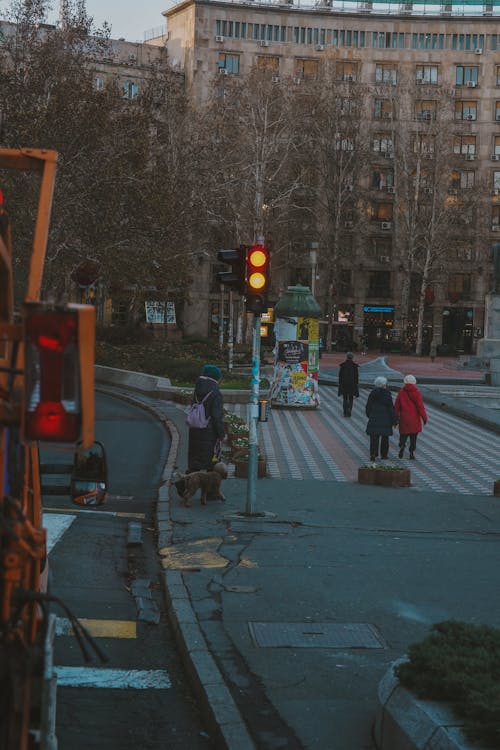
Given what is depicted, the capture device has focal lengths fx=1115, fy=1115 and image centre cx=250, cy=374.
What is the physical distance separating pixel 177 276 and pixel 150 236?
809 centimetres

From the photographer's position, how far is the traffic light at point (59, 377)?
147 inches

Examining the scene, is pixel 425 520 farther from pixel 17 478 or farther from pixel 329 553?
pixel 17 478

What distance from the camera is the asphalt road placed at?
6.48 meters

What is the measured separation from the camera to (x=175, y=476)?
16359mm

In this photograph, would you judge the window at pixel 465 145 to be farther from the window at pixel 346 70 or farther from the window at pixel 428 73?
the window at pixel 346 70

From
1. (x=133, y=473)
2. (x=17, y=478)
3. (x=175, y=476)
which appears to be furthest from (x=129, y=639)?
(x=133, y=473)

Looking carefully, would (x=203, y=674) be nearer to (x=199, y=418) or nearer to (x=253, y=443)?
(x=253, y=443)

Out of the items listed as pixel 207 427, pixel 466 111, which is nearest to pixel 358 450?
pixel 207 427

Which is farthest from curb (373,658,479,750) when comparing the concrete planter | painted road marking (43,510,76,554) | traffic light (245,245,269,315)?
the concrete planter

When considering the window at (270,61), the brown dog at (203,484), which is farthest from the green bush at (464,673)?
the window at (270,61)

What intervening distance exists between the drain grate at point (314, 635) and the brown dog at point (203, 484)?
5.36m

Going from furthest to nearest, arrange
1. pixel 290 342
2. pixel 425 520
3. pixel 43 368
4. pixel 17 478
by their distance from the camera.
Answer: pixel 290 342
pixel 425 520
pixel 17 478
pixel 43 368

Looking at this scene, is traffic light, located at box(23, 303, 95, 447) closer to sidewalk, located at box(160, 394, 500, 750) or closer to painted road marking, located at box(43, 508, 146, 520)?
sidewalk, located at box(160, 394, 500, 750)

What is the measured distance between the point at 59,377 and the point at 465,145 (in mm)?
83318
